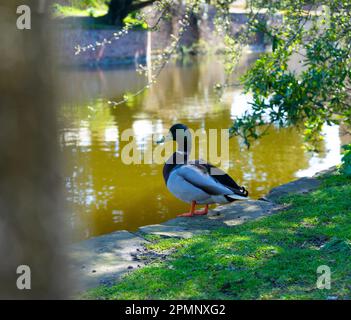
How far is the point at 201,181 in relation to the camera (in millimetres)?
7594

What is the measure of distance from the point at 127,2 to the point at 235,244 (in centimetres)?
3725

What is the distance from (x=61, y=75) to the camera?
4.21 ft

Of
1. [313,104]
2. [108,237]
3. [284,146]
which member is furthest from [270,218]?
[284,146]

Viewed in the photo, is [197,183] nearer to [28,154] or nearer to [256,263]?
[256,263]

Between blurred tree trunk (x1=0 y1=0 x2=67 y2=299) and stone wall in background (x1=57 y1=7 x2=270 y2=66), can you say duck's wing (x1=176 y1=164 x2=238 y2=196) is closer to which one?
blurred tree trunk (x1=0 y1=0 x2=67 y2=299)

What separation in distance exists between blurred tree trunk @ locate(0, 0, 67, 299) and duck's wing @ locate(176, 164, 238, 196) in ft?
20.3

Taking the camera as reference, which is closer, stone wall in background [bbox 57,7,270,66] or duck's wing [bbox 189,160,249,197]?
duck's wing [bbox 189,160,249,197]

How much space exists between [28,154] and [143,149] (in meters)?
12.4

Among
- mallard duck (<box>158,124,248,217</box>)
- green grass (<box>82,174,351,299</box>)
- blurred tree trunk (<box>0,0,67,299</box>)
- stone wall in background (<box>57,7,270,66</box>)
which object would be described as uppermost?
stone wall in background (<box>57,7,270,66</box>)

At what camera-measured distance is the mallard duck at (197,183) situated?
25.0ft

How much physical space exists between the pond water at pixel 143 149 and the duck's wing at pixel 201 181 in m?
1.31

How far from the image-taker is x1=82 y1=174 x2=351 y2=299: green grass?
452cm

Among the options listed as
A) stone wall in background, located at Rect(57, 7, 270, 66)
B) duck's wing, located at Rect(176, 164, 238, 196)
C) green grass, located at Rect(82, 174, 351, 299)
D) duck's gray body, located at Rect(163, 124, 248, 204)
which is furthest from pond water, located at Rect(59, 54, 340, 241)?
stone wall in background, located at Rect(57, 7, 270, 66)
